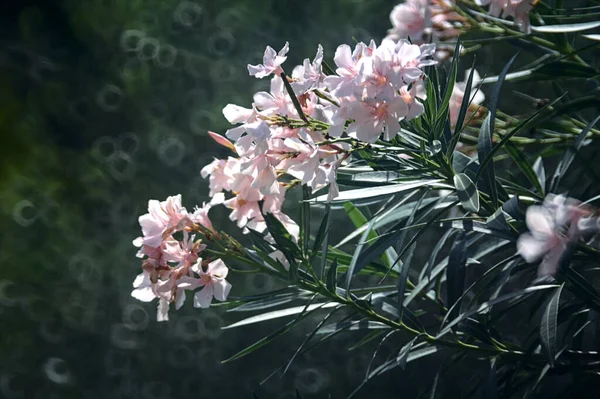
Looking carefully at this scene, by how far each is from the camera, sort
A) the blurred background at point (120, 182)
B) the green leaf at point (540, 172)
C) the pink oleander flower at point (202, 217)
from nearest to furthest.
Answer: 1. the pink oleander flower at point (202, 217)
2. the green leaf at point (540, 172)
3. the blurred background at point (120, 182)

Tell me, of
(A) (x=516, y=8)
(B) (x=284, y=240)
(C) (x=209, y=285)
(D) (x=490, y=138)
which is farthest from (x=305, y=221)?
(A) (x=516, y=8)

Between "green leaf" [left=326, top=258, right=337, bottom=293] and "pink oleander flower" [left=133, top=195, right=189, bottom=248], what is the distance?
0.19 m

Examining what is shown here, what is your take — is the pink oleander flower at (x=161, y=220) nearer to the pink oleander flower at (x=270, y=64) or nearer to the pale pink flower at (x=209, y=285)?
the pale pink flower at (x=209, y=285)

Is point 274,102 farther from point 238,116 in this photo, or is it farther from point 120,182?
point 120,182

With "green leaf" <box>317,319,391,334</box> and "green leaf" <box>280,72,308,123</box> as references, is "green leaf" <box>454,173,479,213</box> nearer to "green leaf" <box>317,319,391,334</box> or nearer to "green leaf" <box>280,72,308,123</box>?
"green leaf" <box>280,72,308,123</box>

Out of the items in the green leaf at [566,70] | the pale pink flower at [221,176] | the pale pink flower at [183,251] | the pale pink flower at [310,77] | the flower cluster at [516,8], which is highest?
the flower cluster at [516,8]

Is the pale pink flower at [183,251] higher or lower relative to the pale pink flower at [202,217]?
lower

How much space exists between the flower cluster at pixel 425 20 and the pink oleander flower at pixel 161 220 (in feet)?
1.24

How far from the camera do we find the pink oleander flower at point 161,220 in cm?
87

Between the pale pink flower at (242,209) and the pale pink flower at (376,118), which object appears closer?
the pale pink flower at (376,118)

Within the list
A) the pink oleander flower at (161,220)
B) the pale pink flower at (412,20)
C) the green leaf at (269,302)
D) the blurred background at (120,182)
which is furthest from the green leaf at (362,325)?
the blurred background at (120,182)

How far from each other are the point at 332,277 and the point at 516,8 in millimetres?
389

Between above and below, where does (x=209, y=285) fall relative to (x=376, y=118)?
below

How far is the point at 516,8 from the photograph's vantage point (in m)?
0.89
